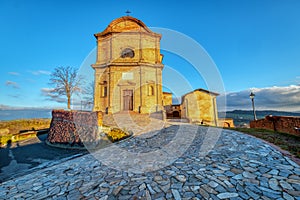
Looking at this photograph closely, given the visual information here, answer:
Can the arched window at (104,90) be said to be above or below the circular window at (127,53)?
below

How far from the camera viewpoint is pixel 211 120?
17.5 metres

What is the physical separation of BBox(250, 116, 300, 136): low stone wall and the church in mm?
7303

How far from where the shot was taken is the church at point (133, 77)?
1678 cm

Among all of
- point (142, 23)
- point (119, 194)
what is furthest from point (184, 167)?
point (142, 23)

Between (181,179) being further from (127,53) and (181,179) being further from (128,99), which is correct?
(127,53)

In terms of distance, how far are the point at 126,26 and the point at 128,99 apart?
9.74 meters

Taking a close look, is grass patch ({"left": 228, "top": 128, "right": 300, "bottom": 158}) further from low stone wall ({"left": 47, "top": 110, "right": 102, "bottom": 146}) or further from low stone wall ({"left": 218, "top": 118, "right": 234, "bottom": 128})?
low stone wall ({"left": 218, "top": 118, "right": 234, "bottom": 128})

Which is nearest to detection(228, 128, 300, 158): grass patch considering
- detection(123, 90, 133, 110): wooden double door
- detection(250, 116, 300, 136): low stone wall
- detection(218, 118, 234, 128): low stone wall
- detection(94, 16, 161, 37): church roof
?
detection(250, 116, 300, 136): low stone wall

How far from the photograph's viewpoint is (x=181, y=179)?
317 centimetres

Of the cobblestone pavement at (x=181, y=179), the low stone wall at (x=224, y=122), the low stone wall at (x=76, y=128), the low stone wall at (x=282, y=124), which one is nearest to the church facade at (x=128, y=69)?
the low stone wall at (x=76, y=128)

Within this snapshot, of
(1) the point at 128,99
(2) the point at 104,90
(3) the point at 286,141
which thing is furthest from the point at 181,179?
(2) the point at 104,90

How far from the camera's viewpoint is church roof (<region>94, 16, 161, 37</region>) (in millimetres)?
18094

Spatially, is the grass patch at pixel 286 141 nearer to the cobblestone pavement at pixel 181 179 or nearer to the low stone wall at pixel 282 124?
the cobblestone pavement at pixel 181 179

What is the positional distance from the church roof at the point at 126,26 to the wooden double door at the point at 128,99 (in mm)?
8099
